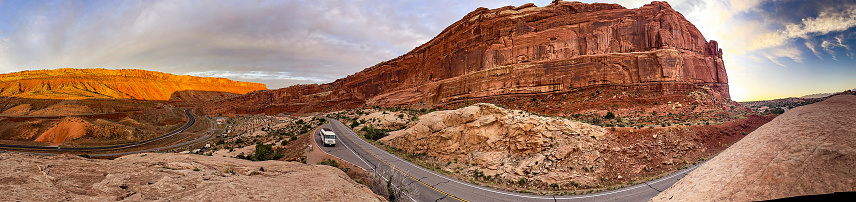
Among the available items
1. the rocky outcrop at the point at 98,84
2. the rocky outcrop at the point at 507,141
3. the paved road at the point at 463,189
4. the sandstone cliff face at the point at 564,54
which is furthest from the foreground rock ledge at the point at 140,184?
the rocky outcrop at the point at 98,84

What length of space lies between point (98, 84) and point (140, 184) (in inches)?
6949

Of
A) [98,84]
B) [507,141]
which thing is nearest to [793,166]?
[507,141]

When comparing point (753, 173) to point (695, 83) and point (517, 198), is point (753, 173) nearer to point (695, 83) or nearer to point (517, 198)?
point (517, 198)

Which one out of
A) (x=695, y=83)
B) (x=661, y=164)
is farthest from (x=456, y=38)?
(x=661, y=164)

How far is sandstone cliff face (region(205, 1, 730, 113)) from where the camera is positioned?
34.2 metres

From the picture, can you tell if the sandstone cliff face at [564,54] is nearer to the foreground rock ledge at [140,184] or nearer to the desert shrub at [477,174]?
the desert shrub at [477,174]

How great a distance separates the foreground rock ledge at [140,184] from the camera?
4.57 metres

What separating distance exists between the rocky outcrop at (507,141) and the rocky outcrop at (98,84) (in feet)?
382

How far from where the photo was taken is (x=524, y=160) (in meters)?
16.4

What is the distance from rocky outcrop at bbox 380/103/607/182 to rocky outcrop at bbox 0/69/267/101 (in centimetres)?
11658

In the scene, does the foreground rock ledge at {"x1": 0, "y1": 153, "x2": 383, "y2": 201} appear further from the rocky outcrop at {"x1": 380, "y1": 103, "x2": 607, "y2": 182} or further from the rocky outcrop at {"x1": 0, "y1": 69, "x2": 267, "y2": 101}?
the rocky outcrop at {"x1": 0, "y1": 69, "x2": 267, "y2": 101}

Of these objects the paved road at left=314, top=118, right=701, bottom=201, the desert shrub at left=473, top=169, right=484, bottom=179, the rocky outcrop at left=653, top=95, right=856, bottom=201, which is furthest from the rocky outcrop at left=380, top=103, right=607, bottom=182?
the rocky outcrop at left=653, top=95, right=856, bottom=201

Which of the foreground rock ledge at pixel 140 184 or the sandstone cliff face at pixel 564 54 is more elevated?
the sandstone cliff face at pixel 564 54

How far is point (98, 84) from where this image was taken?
12075 cm
